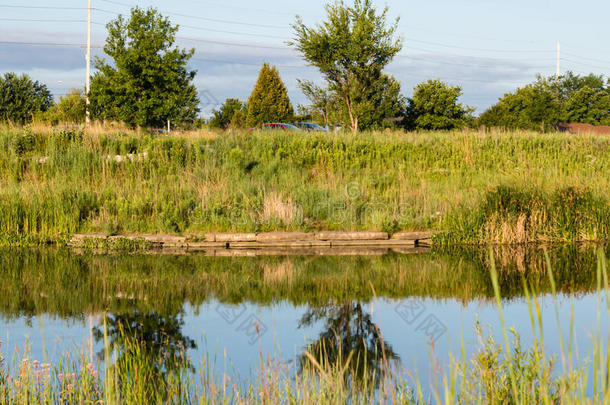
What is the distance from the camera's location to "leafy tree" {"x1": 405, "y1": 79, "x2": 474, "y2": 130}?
33750 mm

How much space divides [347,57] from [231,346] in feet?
78.3

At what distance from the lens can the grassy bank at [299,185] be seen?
42.9 feet

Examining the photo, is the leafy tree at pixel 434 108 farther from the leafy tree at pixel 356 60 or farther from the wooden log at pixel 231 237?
the wooden log at pixel 231 237

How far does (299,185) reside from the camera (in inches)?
631

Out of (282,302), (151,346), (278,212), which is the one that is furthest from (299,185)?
(151,346)

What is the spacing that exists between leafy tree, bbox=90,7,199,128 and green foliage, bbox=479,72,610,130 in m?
20.8

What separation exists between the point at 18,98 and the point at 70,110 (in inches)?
182

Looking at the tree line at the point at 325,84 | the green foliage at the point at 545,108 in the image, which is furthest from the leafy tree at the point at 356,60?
the green foliage at the point at 545,108

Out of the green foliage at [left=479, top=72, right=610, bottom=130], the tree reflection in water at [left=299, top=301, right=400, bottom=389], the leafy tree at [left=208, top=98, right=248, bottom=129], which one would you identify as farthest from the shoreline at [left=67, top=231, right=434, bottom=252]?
the leafy tree at [left=208, top=98, right=248, bottom=129]

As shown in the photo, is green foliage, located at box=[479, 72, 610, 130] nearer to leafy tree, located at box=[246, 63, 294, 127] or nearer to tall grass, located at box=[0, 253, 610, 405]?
leafy tree, located at box=[246, 63, 294, 127]

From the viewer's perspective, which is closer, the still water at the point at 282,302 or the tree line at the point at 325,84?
the still water at the point at 282,302

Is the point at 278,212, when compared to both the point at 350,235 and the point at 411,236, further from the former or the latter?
the point at 411,236

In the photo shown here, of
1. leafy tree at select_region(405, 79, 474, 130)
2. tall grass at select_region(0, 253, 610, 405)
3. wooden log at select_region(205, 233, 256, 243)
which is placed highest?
leafy tree at select_region(405, 79, 474, 130)

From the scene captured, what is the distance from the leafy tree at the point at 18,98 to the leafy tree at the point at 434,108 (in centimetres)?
2230
